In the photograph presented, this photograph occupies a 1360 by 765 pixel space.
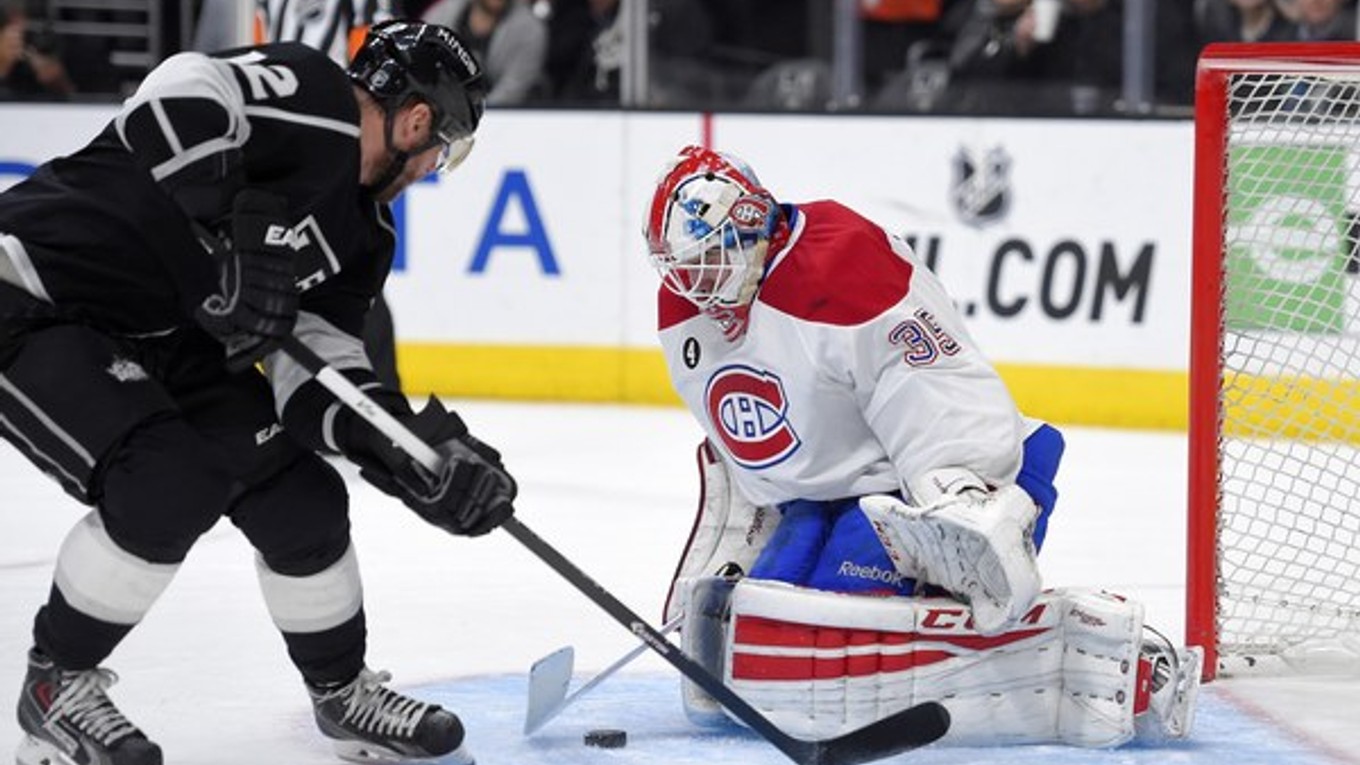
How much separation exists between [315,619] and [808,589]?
0.60 meters

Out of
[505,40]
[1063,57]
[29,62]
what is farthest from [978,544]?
[29,62]

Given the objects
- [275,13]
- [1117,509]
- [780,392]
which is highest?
[275,13]

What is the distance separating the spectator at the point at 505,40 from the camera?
6988 mm

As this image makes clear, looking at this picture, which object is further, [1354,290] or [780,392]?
[1354,290]

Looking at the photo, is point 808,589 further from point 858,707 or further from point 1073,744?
point 1073,744

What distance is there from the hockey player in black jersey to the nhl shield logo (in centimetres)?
344

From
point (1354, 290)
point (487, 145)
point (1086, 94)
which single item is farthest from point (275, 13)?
point (1354, 290)

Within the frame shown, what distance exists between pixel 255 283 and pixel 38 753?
0.62 m

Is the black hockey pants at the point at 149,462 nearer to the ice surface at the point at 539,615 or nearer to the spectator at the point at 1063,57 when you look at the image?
the ice surface at the point at 539,615

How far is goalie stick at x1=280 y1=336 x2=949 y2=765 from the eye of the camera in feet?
9.39

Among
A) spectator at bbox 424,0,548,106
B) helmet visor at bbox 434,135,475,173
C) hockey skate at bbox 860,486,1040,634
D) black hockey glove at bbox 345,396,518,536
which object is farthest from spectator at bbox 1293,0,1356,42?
black hockey glove at bbox 345,396,518,536

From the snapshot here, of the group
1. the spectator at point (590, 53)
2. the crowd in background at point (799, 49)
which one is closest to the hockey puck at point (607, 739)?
the crowd in background at point (799, 49)

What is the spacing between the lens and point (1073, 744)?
3096 millimetres

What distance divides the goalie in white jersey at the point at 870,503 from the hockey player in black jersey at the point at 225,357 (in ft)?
1.23
